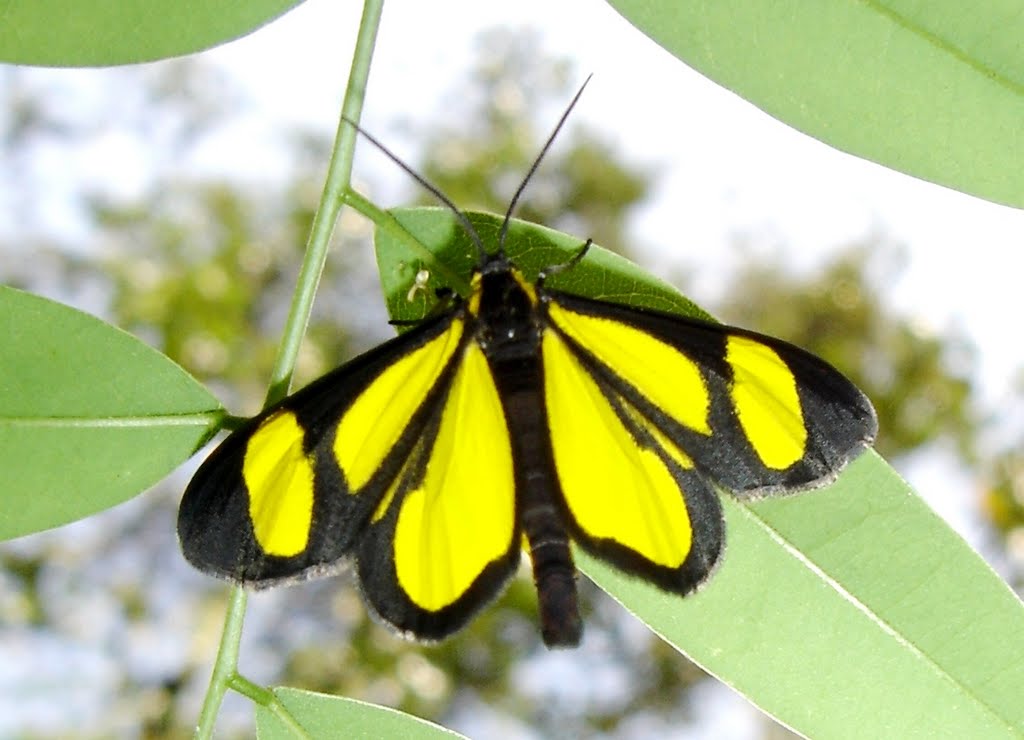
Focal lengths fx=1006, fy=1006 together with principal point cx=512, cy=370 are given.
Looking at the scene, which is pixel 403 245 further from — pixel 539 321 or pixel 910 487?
pixel 910 487

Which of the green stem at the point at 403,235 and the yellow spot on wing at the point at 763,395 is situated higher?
the yellow spot on wing at the point at 763,395

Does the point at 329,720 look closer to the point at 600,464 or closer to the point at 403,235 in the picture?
the point at 600,464

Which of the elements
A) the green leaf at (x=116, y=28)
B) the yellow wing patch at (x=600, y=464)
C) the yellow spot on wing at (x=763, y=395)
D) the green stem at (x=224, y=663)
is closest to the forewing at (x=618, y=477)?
the yellow wing patch at (x=600, y=464)

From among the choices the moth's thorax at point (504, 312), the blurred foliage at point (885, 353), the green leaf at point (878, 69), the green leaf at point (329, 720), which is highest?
the blurred foliage at point (885, 353)

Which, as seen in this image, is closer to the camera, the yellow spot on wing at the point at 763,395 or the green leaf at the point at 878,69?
the green leaf at the point at 878,69

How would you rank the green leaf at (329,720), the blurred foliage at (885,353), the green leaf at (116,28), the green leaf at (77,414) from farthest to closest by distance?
the blurred foliage at (885,353), the green leaf at (329,720), the green leaf at (77,414), the green leaf at (116,28)

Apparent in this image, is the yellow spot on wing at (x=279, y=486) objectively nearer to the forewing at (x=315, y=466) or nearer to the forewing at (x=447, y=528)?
the forewing at (x=315, y=466)

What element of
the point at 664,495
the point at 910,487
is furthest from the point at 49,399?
the point at 910,487
